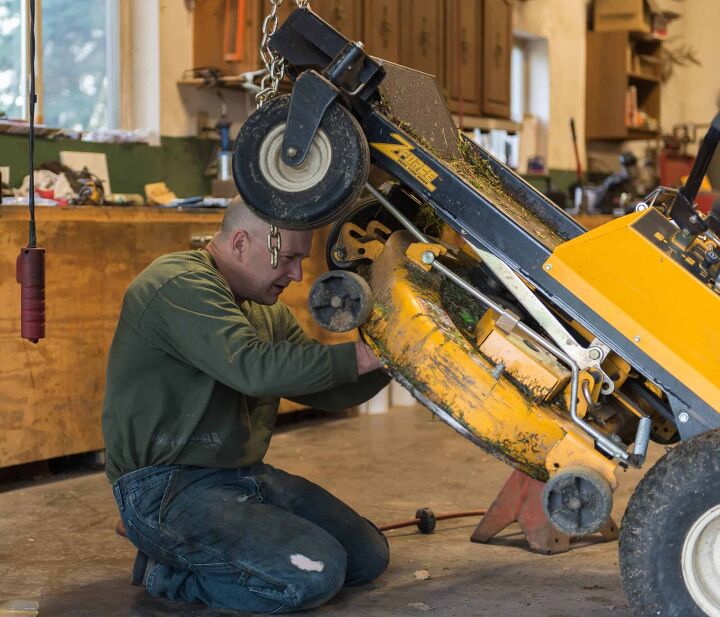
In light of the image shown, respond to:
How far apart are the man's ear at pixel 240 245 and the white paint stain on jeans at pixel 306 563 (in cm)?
75

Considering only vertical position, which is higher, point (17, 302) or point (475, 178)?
point (475, 178)

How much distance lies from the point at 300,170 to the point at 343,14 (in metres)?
4.31

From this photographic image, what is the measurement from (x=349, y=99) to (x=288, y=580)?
1.12m

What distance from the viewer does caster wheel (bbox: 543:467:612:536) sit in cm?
242

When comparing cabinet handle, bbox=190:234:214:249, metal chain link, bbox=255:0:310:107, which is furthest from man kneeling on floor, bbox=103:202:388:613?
cabinet handle, bbox=190:234:214:249

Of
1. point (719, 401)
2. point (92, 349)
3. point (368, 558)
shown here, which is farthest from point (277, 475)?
point (92, 349)

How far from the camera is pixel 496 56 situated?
8.41 m

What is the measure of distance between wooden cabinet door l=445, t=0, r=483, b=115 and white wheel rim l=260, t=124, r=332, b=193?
5.08 m

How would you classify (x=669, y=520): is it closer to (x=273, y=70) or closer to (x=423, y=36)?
(x=273, y=70)

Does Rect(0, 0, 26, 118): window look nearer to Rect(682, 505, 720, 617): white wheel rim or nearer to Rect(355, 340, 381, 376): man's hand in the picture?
Rect(355, 340, 381, 376): man's hand

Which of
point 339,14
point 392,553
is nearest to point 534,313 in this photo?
point 392,553

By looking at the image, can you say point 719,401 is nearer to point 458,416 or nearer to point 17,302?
point 458,416

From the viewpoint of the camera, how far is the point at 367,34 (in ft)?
22.6

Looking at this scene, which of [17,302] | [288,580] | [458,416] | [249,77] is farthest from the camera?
[249,77]
